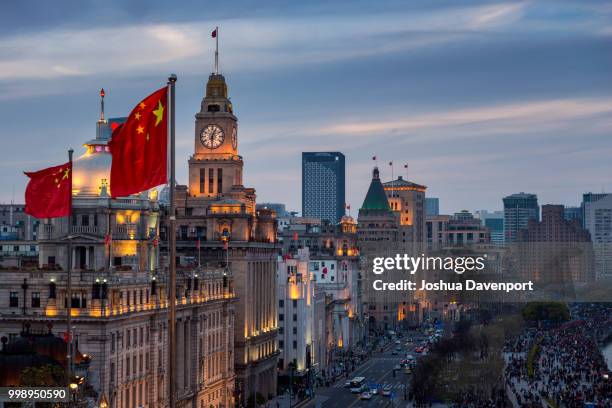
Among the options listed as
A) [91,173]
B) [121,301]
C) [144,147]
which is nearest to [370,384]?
[91,173]

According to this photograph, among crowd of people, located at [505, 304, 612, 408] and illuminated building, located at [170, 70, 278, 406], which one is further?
crowd of people, located at [505, 304, 612, 408]

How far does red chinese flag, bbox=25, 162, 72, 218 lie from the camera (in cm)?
7244

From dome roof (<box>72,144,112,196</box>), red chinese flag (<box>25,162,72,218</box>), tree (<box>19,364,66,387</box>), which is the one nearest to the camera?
red chinese flag (<box>25,162,72,218</box>)

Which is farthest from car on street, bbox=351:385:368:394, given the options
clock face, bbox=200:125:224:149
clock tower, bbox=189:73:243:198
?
clock face, bbox=200:125:224:149

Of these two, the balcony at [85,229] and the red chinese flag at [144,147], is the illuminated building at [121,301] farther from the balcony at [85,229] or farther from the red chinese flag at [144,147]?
the red chinese flag at [144,147]

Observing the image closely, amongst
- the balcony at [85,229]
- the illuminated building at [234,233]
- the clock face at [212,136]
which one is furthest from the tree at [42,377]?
the clock face at [212,136]

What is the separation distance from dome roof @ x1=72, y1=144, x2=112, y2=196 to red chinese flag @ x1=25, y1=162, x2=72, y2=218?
106ft

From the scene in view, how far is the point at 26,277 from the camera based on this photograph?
308 ft

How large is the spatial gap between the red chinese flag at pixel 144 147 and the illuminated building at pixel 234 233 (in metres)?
79.7

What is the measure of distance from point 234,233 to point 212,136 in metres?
13.4

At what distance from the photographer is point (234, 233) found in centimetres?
14038

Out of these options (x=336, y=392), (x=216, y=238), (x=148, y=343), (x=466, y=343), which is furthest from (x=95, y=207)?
(x=466, y=343)

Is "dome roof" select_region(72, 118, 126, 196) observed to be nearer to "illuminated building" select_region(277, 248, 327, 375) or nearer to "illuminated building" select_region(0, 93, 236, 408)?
"illuminated building" select_region(0, 93, 236, 408)

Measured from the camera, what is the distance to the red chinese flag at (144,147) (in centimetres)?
Answer: 5372
